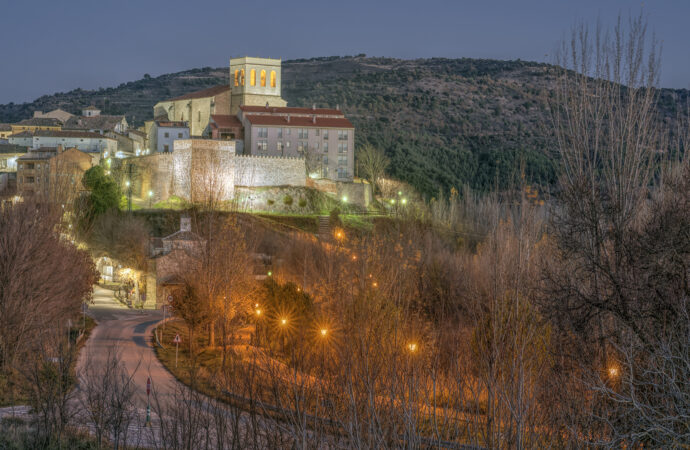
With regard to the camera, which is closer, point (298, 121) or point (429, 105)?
point (298, 121)

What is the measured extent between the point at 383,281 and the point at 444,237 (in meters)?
22.7

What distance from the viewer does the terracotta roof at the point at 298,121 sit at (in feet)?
199

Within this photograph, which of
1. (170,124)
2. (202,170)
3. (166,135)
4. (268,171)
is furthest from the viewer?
(170,124)

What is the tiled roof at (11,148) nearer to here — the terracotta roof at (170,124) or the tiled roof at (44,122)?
the tiled roof at (44,122)

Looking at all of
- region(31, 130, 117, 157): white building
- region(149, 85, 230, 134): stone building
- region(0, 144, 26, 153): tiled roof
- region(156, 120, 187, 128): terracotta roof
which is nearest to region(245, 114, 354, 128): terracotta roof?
region(156, 120, 187, 128): terracotta roof

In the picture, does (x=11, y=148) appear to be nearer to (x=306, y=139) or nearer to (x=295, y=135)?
(x=295, y=135)

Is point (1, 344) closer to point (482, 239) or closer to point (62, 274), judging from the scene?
point (62, 274)

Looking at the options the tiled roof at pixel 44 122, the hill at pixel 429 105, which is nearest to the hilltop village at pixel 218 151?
the tiled roof at pixel 44 122

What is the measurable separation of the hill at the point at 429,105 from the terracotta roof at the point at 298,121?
474 inches

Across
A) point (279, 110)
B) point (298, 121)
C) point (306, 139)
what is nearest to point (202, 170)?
point (306, 139)

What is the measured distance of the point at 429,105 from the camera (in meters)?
111

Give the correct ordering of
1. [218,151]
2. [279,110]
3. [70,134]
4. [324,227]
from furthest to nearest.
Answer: [70,134]
[279,110]
[218,151]
[324,227]

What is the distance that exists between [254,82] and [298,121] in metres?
11.1

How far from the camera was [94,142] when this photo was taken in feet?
213
